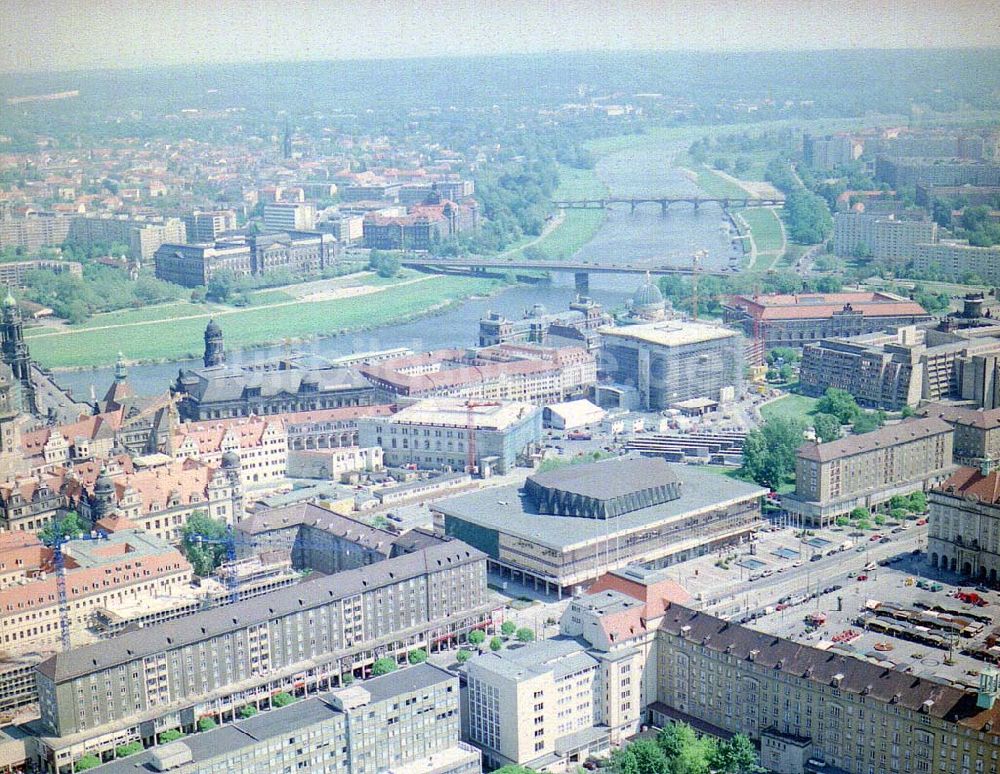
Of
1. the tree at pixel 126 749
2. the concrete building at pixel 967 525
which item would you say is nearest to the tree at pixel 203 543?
the tree at pixel 126 749

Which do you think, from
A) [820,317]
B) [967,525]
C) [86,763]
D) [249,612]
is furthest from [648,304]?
[86,763]

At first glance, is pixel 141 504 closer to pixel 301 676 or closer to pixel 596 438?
pixel 301 676

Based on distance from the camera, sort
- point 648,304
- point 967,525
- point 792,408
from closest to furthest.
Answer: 1. point 967,525
2. point 792,408
3. point 648,304

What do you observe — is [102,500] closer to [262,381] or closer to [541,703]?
[262,381]

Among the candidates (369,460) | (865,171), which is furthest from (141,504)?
(865,171)

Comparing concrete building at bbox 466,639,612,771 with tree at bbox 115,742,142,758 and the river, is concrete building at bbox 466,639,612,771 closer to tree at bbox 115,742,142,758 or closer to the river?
tree at bbox 115,742,142,758

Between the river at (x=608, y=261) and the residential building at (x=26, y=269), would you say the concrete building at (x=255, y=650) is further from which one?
the residential building at (x=26, y=269)
